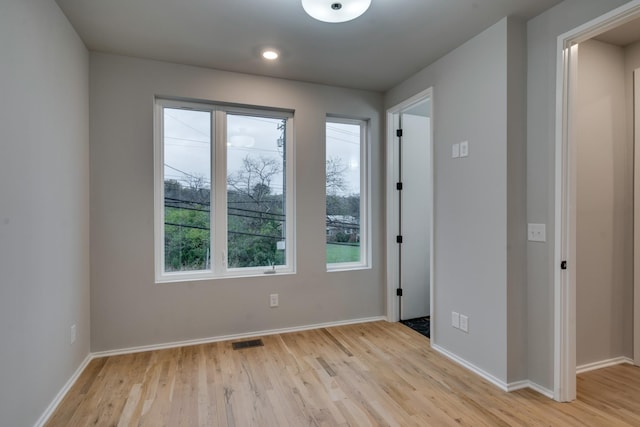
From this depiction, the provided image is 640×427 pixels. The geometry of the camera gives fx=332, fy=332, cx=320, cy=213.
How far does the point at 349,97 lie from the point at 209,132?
1.56 meters

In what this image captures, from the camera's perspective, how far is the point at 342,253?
150 inches

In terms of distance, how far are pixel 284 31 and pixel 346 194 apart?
6.08 feet

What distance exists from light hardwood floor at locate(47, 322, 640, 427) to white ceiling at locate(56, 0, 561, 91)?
8.54ft

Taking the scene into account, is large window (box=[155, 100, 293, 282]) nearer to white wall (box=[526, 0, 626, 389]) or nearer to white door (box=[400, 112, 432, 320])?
white door (box=[400, 112, 432, 320])

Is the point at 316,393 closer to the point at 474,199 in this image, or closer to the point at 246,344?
the point at 246,344

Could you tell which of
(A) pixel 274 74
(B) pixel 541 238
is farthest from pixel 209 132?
(B) pixel 541 238

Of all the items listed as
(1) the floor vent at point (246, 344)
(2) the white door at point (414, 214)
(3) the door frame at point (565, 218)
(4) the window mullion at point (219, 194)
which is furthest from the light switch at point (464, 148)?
(1) the floor vent at point (246, 344)

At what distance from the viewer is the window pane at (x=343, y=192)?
376 cm

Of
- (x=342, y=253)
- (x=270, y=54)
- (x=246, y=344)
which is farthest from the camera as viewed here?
(x=342, y=253)

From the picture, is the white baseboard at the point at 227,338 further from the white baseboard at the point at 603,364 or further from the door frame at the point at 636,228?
the door frame at the point at 636,228

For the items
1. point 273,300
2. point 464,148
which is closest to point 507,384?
point 464,148

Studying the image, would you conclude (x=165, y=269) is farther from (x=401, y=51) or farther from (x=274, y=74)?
A: (x=401, y=51)

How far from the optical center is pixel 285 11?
7.39 feet

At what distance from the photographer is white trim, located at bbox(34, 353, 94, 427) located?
1.96 m
